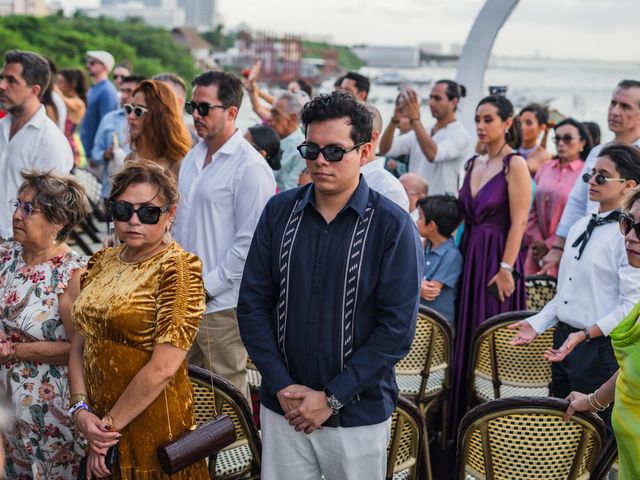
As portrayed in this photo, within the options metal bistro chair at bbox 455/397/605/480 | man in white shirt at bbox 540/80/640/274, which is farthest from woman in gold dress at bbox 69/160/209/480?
man in white shirt at bbox 540/80/640/274

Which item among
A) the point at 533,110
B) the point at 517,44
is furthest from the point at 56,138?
the point at 517,44

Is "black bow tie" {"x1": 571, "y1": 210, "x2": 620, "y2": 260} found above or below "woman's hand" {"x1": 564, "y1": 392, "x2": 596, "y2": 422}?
above

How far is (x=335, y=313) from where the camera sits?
2117mm

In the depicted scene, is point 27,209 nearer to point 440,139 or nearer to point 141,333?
point 141,333

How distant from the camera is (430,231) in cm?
388

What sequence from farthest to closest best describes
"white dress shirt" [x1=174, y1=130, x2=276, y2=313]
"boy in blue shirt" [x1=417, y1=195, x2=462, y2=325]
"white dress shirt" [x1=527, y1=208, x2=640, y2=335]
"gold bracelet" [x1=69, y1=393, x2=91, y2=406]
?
"boy in blue shirt" [x1=417, y1=195, x2=462, y2=325] < "white dress shirt" [x1=174, y1=130, x2=276, y2=313] < "white dress shirt" [x1=527, y1=208, x2=640, y2=335] < "gold bracelet" [x1=69, y1=393, x2=91, y2=406]

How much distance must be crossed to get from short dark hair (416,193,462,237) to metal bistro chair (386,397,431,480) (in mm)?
1500

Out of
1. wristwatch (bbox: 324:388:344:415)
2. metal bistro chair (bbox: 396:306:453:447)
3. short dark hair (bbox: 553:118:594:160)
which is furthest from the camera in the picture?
short dark hair (bbox: 553:118:594:160)

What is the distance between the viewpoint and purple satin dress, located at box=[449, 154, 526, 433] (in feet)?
12.9

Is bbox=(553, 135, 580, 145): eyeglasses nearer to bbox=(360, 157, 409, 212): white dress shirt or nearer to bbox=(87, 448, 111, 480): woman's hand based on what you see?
bbox=(360, 157, 409, 212): white dress shirt

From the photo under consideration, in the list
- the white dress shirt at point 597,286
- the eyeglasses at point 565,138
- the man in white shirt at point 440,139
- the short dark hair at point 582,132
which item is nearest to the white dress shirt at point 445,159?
the man in white shirt at point 440,139

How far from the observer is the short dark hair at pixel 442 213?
3.85m

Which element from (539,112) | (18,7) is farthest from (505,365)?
(18,7)

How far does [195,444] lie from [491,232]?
2218 mm
